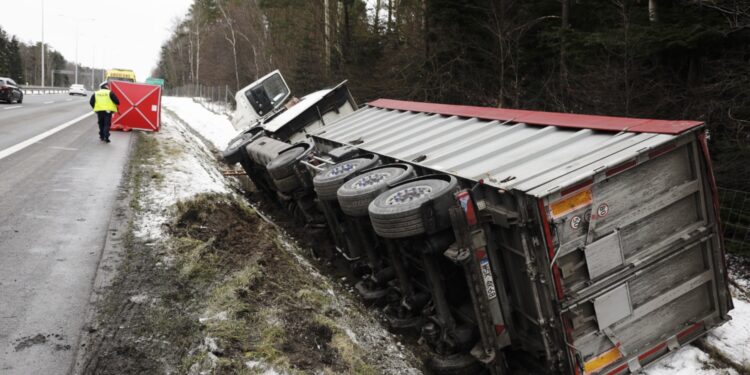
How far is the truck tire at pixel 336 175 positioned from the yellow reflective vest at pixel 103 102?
29.6 feet

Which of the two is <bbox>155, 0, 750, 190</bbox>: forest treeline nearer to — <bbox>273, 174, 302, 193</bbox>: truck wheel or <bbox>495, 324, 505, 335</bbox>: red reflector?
<bbox>495, 324, 505, 335</bbox>: red reflector

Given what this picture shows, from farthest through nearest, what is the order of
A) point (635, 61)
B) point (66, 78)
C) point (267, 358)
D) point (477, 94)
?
1. point (66, 78)
2. point (477, 94)
3. point (635, 61)
4. point (267, 358)

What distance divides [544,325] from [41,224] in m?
5.49

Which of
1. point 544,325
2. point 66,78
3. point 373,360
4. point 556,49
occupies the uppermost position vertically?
Result: point 66,78

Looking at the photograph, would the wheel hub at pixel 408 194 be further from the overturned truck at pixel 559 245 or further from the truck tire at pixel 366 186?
the truck tire at pixel 366 186

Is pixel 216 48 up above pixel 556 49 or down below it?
above

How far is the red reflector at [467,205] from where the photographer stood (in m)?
3.80

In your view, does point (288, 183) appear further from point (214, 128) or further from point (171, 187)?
→ point (214, 128)

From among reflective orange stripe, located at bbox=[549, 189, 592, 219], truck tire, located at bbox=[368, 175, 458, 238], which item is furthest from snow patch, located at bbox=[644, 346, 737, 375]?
truck tire, located at bbox=[368, 175, 458, 238]

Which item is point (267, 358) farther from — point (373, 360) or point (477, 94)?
point (477, 94)

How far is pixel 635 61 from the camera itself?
355 inches

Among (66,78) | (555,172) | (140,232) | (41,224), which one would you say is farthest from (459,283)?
(66,78)

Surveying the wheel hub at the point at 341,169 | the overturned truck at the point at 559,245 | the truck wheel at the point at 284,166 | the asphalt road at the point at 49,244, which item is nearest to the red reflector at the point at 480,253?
the overturned truck at the point at 559,245

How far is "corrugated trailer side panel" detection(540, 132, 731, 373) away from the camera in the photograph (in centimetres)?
368
